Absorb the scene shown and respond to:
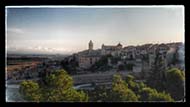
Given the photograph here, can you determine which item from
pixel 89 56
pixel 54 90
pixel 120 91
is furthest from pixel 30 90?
pixel 120 91

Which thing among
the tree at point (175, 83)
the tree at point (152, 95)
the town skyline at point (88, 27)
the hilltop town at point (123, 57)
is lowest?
the tree at point (152, 95)

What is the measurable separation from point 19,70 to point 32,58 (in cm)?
9

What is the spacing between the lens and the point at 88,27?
184 cm

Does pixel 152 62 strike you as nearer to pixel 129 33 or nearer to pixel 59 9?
pixel 129 33

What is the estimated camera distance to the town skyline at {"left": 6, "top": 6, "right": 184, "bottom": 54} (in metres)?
1.82

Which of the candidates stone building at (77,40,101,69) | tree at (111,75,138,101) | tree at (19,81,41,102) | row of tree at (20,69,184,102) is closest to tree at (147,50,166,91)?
row of tree at (20,69,184,102)

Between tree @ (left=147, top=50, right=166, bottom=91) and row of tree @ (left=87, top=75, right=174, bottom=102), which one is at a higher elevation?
tree @ (left=147, top=50, right=166, bottom=91)

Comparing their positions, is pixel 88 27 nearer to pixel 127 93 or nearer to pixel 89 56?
pixel 89 56

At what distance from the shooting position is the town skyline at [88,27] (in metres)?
1.82

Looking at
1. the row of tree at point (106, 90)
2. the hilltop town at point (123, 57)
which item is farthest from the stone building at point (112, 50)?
the row of tree at point (106, 90)

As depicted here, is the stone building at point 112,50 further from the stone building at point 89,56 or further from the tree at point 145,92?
the tree at point 145,92

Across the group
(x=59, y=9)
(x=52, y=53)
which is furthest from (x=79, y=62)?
(x=59, y=9)

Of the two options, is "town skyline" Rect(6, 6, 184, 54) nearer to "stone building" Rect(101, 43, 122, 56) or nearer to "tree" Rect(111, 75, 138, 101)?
"stone building" Rect(101, 43, 122, 56)

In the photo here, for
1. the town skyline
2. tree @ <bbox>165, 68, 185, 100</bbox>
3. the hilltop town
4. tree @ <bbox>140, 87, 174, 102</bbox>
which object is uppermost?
the town skyline
